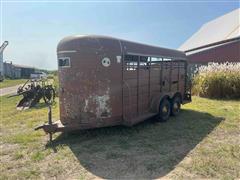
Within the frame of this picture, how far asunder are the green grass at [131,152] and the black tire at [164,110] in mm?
202

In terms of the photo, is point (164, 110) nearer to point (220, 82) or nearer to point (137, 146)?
point (137, 146)

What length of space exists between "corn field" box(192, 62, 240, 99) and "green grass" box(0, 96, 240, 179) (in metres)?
5.79

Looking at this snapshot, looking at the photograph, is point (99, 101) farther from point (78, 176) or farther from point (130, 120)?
point (78, 176)

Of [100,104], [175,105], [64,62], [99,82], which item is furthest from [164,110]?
[64,62]

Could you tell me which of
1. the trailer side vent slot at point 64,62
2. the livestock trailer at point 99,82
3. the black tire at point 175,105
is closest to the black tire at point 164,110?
the black tire at point 175,105

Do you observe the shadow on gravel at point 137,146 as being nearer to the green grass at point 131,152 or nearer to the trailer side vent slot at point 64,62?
the green grass at point 131,152

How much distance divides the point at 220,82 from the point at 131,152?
9901mm

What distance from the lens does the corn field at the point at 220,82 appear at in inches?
532

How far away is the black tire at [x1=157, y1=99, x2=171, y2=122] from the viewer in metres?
7.96

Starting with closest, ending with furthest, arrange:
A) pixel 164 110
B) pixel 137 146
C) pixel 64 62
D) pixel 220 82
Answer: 1. pixel 137 146
2. pixel 64 62
3. pixel 164 110
4. pixel 220 82

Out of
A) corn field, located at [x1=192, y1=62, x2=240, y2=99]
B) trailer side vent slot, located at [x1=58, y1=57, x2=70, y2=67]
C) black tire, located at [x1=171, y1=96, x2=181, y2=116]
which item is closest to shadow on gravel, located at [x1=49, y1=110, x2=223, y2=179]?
black tire, located at [x1=171, y1=96, x2=181, y2=116]

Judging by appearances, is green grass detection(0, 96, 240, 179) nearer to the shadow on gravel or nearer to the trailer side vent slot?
the shadow on gravel

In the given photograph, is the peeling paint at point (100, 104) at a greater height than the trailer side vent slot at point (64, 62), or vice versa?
the trailer side vent slot at point (64, 62)

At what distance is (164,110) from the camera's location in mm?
8211
